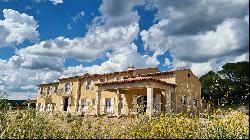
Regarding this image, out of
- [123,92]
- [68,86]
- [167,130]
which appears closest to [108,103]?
[123,92]

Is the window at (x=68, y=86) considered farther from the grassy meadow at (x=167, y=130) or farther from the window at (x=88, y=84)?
the grassy meadow at (x=167, y=130)

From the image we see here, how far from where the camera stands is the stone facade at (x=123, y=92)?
28.5m

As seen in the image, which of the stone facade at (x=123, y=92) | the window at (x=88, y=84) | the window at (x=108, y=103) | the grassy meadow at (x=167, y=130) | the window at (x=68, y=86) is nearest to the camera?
the grassy meadow at (x=167, y=130)

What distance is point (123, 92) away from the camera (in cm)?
3328

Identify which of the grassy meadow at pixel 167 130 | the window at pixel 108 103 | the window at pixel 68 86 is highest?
the window at pixel 68 86

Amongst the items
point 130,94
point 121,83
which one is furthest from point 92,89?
point 121,83

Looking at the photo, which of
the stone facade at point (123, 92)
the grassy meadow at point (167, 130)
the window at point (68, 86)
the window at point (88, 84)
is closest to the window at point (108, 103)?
the stone facade at point (123, 92)

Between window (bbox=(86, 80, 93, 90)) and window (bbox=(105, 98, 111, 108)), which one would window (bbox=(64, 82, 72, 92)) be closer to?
window (bbox=(86, 80, 93, 90))

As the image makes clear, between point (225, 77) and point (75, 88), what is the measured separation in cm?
3139

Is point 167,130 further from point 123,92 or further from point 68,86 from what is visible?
point 68,86

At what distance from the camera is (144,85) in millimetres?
27375

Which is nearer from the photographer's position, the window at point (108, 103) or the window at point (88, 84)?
the window at point (108, 103)

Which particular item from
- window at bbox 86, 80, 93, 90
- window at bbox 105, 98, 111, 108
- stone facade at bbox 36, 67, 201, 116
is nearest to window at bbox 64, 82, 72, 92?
stone facade at bbox 36, 67, 201, 116

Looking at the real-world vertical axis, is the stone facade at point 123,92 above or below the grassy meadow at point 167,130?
above
